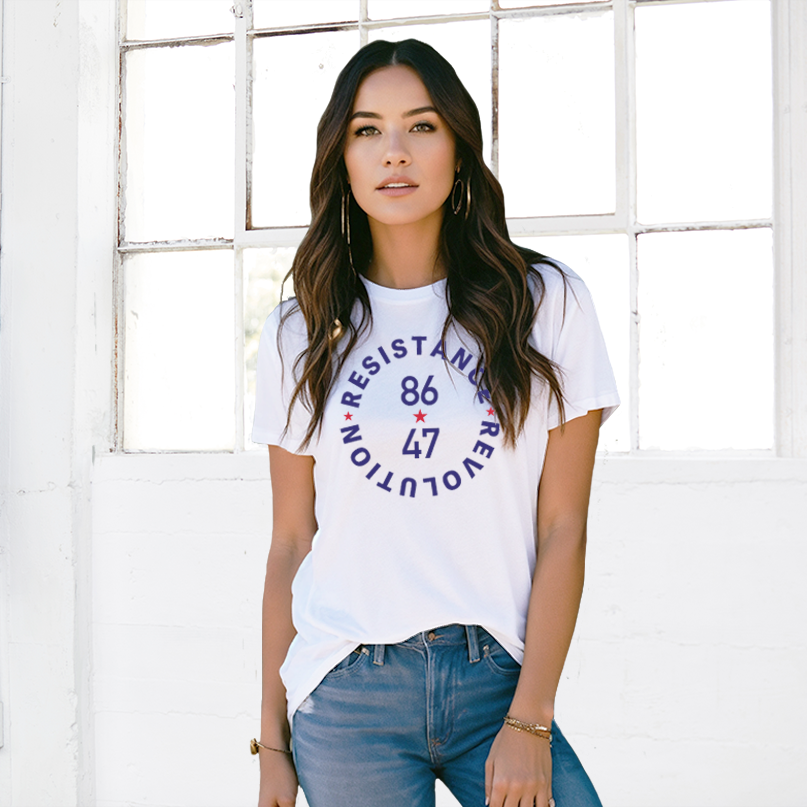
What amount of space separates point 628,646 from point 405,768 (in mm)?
1173

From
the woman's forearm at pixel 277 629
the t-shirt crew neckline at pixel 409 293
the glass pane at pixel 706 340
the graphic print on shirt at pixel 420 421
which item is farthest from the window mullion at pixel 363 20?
the woman's forearm at pixel 277 629

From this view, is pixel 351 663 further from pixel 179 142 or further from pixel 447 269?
pixel 179 142

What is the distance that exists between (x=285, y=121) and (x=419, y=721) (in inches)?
76.6

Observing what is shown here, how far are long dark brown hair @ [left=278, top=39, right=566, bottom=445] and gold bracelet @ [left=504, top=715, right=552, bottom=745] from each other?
1.19 ft

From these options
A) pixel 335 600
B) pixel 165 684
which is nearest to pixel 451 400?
pixel 335 600

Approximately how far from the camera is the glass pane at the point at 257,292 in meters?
2.61

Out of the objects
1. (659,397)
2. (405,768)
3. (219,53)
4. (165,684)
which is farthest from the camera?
(219,53)

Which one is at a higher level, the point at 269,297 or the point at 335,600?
the point at 269,297

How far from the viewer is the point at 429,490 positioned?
1.25 meters

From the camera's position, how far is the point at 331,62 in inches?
102

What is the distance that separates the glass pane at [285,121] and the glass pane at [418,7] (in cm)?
19

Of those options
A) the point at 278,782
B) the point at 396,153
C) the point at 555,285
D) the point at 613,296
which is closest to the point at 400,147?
the point at 396,153

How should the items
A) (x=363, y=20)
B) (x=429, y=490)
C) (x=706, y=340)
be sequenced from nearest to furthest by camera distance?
1. (x=429, y=490)
2. (x=706, y=340)
3. (x=363, y=20)

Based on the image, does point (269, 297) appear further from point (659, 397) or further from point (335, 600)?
point (335, 600)
